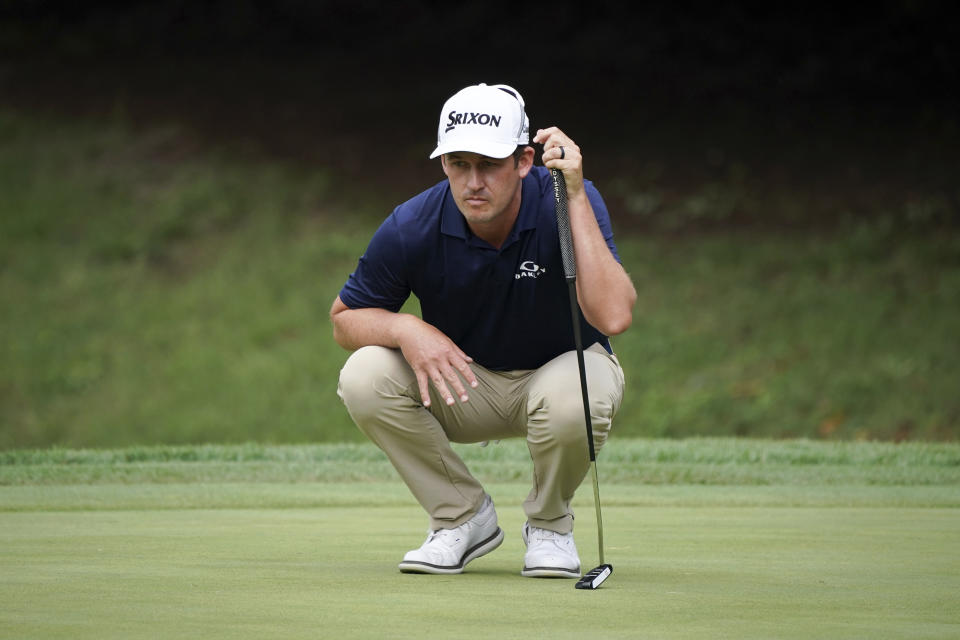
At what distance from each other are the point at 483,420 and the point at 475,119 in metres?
0.90

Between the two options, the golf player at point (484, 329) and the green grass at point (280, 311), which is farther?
the green grass at point (280, 311)

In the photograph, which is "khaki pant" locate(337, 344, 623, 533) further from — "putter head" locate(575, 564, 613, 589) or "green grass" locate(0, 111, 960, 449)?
"green grass" locate(0, 111, 960, 449)

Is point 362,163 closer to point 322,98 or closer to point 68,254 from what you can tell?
point 322,98

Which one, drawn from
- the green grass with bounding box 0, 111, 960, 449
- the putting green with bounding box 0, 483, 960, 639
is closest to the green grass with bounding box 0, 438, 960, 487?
the putting green with bounding box 0, 483, 960, 639

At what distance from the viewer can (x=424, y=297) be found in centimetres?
→ 388

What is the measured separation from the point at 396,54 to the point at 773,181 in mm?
4523

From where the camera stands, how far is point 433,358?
3654 mm

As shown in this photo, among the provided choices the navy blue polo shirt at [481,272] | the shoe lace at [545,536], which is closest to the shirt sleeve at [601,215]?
the navy blue polo shirt at [481,272]

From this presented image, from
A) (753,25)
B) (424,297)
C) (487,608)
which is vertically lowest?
(487,608)

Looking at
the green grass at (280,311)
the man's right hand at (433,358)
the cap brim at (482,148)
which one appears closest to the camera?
the cap brim at (482,148)

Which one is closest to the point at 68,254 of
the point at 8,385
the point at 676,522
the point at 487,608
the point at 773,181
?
the point at 8,385

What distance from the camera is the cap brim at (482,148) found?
3.52m

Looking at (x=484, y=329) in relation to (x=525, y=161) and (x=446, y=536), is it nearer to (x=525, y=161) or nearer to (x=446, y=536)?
(x=525, y=161)

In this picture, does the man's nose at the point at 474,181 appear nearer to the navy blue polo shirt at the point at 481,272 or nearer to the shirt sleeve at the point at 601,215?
the navy blue polo shirt at the point at 481,272
